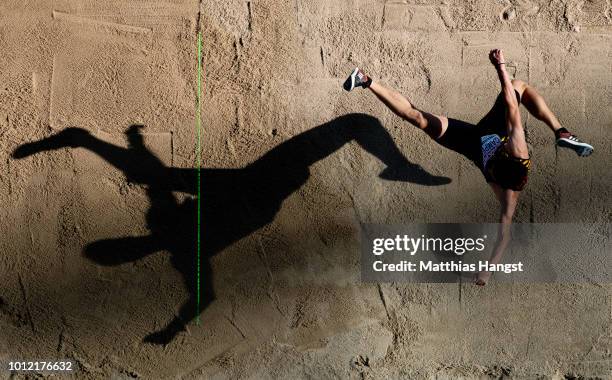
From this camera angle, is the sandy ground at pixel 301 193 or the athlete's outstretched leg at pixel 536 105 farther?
the sandy ground at pixel 301 193

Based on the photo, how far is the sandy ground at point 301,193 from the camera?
4840 millimetres

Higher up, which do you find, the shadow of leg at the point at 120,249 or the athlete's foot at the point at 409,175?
the athlete's foot at the point at 409,175

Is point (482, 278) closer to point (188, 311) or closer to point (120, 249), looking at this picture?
point (188, 311)

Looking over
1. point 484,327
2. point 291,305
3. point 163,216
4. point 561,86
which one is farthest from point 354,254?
point 561,86

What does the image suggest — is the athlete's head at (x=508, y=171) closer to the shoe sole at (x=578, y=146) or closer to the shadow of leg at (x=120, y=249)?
the shoe sole at (x=578, y=146)

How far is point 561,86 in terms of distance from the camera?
4879 millimetres

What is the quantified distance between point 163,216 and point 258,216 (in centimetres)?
65

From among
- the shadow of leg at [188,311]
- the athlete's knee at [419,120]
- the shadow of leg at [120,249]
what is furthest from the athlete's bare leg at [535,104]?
the shadow of leg at [120,249]

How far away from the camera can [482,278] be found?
4.84 metres

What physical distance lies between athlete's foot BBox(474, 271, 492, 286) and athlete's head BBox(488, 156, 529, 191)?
632 mm

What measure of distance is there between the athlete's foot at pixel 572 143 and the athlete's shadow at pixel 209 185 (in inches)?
31.9

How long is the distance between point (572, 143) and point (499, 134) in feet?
1.52

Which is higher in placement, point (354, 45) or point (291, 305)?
point (354, 45)

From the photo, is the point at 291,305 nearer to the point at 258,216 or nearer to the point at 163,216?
the point at 258,216
